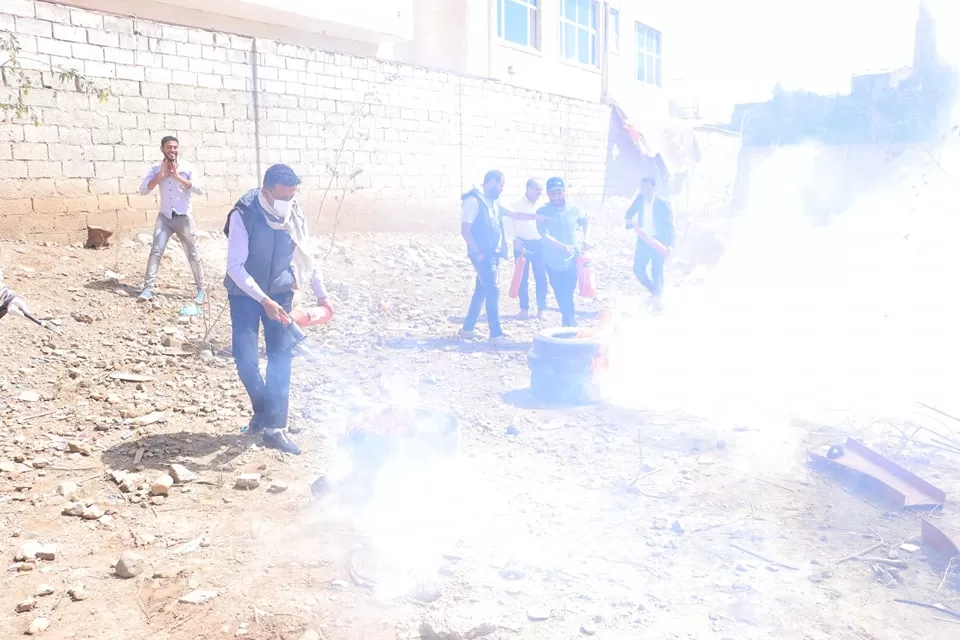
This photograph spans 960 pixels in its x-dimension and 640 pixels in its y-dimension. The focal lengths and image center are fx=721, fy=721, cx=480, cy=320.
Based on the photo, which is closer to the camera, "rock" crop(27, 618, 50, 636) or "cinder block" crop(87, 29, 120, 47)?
"rock" crop(27, 618, 50, 636)

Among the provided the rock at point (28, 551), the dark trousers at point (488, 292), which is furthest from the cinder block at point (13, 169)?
the rock at point (28, 551)

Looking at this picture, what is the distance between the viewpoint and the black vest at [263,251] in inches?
166

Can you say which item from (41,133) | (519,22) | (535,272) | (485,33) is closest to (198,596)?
(535,272)

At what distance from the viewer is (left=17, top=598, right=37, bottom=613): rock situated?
114 inches

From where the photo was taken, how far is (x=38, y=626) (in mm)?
2781

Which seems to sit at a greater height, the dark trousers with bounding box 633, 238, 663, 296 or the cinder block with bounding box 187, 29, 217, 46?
the cinder block with bounding box 187, 29, 217, 46

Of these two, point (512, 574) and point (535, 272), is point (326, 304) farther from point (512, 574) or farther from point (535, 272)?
point (535, 272)

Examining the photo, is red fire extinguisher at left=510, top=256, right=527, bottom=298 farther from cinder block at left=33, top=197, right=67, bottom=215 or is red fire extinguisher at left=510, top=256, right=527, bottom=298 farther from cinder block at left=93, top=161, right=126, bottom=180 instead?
cinder block at left=33, top=197, right=67, bottom=215

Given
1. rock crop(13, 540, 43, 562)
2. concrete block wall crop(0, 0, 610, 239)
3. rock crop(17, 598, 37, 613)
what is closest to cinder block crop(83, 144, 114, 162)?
concrete block wall crop(0, 0, 610, 239)

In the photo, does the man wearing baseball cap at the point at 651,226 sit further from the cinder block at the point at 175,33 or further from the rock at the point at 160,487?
the rock at the point at 160,487

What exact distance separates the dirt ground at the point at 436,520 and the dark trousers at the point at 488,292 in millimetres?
1292

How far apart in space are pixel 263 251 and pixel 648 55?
941 inches

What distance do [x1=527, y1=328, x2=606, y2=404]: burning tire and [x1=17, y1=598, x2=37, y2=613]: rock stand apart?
3744 mm

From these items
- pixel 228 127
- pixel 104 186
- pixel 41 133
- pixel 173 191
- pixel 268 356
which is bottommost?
pixel 268 356
